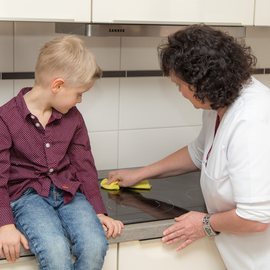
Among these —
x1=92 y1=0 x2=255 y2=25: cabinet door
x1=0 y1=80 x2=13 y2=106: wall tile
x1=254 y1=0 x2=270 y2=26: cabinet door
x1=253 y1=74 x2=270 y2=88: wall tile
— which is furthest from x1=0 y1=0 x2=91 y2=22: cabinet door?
x1=253 y1=74 x2=270 y2=88: wall tile

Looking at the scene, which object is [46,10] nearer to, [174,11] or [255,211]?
[174,11]

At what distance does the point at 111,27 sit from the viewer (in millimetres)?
1303

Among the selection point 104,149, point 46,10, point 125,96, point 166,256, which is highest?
point 46,10

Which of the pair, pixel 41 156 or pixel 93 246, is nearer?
pixel 93 246

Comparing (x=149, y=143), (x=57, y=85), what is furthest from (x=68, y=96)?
(x=149, y=143)

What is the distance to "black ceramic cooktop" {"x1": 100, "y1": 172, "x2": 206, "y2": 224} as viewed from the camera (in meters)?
1.37

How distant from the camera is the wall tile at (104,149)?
5.84 feet

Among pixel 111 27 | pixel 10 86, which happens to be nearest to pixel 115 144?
pixel 10 86

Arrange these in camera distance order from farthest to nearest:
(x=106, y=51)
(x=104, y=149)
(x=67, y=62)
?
(x=104, y=149), (x=106, y=51), (x=67, y=62)

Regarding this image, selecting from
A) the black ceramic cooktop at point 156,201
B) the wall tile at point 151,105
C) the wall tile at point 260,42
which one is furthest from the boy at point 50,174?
the wall tile at point 260,42

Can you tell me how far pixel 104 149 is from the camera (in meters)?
1.81

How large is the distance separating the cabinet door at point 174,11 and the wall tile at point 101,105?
44cm

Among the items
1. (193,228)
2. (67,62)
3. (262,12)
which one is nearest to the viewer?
(67,62)

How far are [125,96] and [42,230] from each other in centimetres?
83
